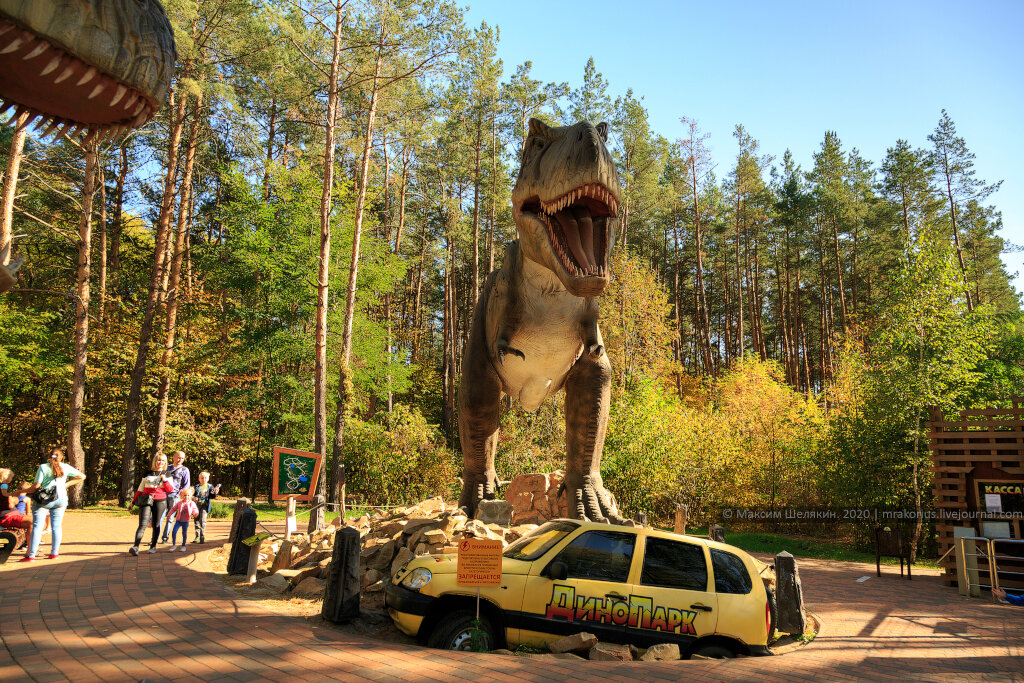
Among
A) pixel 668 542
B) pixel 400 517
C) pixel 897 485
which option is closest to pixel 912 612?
pixel 668 542

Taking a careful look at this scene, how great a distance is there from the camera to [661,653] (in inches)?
175

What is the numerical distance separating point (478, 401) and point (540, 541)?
1.88 m

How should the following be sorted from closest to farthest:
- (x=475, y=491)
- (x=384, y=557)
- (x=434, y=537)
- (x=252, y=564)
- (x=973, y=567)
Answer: (x=434, y=537)
(x=384, y=557)
(x=252, y=564)
(x=475, y=491)
(x=973, y=567)

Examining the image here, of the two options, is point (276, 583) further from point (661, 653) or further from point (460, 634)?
point (661, 653)

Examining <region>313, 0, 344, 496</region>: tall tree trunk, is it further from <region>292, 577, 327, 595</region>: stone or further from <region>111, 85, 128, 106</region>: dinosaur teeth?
<region>111, 85, 128, 106</region>: dinosaur teeth

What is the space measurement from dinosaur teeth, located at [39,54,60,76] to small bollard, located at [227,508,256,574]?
5700mm

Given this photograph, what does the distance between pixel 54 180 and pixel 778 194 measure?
31960 millimetres

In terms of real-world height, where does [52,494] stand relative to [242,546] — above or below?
above

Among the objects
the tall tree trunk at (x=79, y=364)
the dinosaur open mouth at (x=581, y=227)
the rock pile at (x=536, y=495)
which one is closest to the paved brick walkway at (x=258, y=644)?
the dinosaur open mouth at (x=581, y=227)

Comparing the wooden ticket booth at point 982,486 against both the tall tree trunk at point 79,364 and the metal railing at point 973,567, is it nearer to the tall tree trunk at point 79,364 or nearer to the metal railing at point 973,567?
the metal railing at point 973,567

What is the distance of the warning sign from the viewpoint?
4.26m

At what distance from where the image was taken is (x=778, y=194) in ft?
105

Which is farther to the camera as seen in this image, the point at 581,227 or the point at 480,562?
the point at 581,227

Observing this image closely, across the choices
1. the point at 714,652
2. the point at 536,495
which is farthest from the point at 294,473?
the point at 714,652
